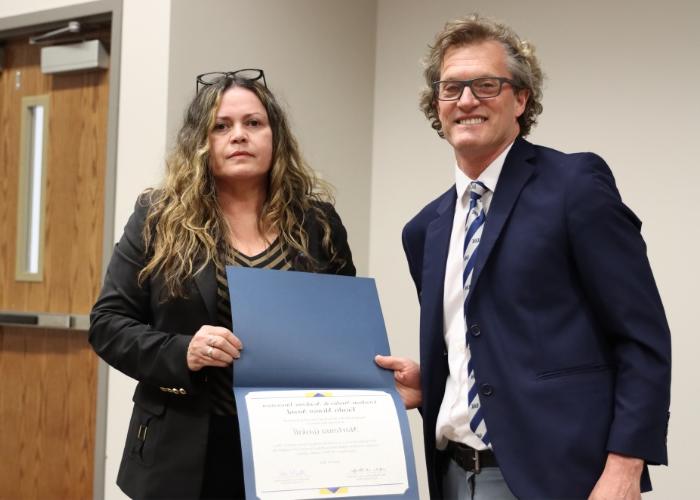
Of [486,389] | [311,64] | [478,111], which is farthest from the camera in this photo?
[311,64]


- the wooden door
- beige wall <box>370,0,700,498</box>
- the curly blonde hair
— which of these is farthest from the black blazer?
beige wall <box>370,0,700,498</box>

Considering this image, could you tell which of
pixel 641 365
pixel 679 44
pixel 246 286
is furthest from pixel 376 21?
pixel 641 365

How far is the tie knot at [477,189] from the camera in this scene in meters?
1.77

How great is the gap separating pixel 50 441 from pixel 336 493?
88.9 inches

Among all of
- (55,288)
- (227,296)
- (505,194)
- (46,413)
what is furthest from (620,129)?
(46,413)

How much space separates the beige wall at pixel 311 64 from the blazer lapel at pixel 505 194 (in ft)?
5.84

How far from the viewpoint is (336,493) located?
1.67 meters

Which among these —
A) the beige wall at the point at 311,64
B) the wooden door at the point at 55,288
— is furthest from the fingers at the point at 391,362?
the wooden door at the point at 55,288

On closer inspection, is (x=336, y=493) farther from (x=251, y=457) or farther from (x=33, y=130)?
(x=33, y=130)

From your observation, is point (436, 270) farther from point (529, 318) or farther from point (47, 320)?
point (47, 320)

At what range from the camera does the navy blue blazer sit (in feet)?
5.04

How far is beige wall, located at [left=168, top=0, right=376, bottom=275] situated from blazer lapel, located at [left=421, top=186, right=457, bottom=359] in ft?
5.30

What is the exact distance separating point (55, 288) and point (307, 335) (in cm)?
209

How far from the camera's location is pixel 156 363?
1769mm
